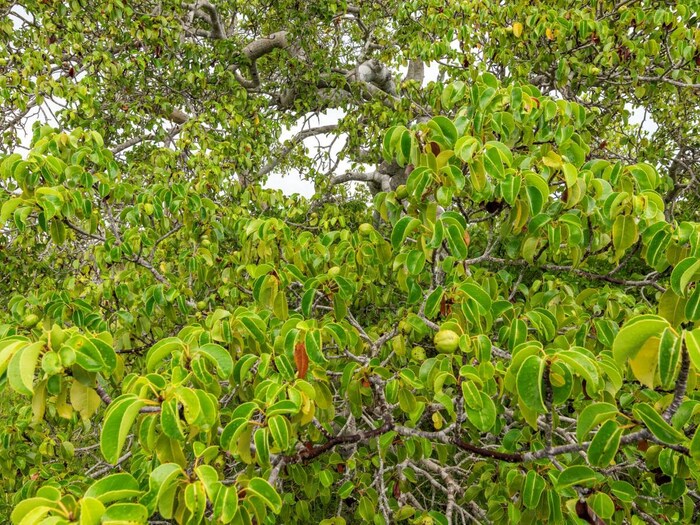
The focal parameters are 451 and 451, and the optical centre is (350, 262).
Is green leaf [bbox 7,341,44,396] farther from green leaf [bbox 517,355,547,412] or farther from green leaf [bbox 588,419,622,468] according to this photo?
green leaf [bbox 588,419,622,468]

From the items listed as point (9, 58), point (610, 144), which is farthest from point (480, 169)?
point (9, 58)

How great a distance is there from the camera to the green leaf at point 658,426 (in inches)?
41.8

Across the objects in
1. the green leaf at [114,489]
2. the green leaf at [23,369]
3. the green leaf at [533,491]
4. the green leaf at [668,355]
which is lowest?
the green leaf at [114,489]

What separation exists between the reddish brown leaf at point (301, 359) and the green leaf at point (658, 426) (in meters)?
0.94

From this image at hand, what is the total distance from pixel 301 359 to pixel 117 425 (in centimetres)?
59

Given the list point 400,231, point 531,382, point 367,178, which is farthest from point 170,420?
point 367,178

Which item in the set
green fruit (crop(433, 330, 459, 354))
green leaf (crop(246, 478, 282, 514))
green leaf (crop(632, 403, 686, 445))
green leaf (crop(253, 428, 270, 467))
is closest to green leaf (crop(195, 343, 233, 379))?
green leaf (crop(253, 428, 270, 467))

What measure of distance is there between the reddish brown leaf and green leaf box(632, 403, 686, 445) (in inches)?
37.1

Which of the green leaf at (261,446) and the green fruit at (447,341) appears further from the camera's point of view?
the green fruit at (447,341)

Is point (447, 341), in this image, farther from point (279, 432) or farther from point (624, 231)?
point (624, 231)

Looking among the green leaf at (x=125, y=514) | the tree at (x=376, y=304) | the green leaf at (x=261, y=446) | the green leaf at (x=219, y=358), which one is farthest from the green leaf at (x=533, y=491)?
the green leaf at (x=125, y=514)

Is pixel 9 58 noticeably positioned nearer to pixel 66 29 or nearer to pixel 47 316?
pixel 66 29

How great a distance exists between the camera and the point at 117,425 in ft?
3.59

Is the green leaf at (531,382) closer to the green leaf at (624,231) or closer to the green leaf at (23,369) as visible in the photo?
the green leaf at (624,231)
